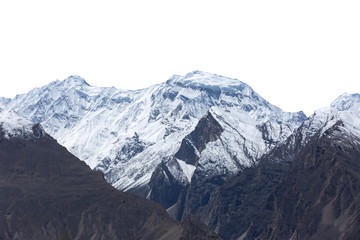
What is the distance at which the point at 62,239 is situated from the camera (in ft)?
317
